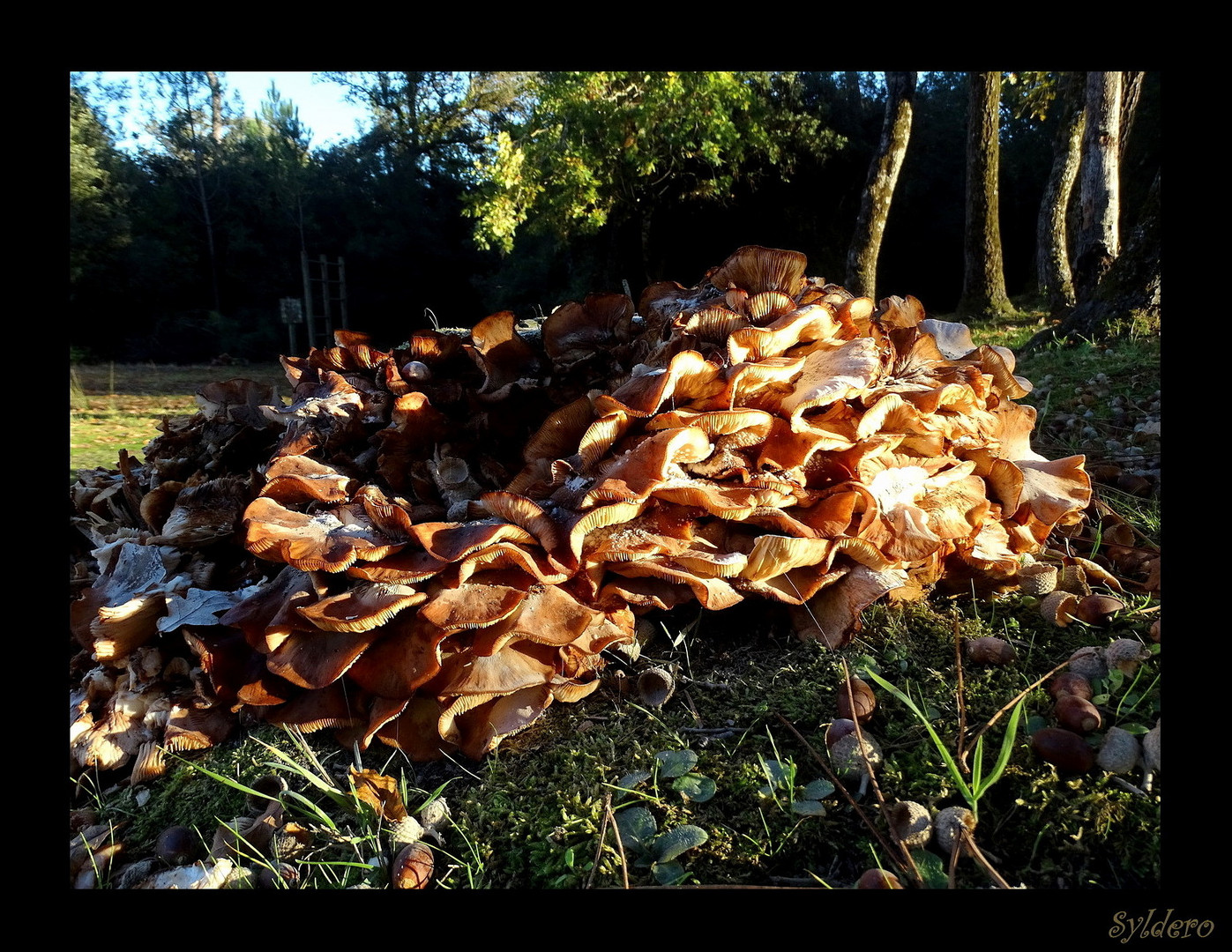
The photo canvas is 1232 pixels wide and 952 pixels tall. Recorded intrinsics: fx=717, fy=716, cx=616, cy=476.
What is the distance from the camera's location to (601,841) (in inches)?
62.1

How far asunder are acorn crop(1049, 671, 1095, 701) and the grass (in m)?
0.04

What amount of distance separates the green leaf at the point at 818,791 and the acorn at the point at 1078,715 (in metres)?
0.58

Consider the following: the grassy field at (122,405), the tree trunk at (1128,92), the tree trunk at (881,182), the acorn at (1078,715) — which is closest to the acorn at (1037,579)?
the acorn at (1078,715)

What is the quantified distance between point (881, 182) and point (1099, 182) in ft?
11.3

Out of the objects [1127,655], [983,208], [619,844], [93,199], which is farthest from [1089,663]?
[93,199]

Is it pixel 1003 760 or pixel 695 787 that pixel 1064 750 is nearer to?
pixel 1003 760

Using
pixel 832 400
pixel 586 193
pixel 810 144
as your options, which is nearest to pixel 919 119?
pixel 810 144

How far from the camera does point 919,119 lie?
77.9 ft

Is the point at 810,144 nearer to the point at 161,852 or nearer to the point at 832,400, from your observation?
the point at 832,400

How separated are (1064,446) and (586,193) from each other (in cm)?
1424

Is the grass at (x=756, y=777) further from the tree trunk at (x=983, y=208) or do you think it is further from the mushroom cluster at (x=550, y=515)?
the tree trunk at (x=983, y=208)

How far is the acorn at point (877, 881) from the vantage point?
1.36 metres

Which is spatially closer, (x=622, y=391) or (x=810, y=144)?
(x=622, y=391)

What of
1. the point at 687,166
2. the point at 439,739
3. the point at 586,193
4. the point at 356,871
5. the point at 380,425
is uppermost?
the point at 687,166
